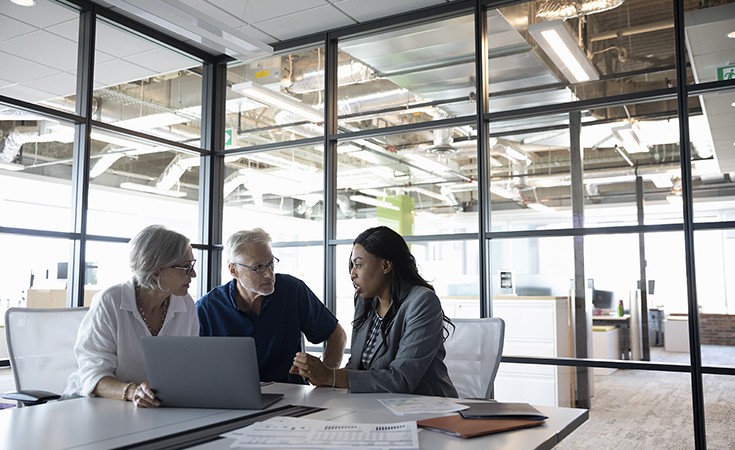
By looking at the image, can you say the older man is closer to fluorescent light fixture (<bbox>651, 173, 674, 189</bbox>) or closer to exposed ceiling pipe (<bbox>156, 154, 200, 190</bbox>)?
fluorescent light fixture (<bbox>651, 173, 674, 189</bbox>)

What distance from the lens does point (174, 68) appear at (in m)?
4.57

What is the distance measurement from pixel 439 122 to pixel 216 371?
104 inches

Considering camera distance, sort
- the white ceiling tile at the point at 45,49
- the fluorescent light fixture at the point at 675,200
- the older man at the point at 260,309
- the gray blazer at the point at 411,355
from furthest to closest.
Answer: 1. the white ceiling tile at the point at 45,49
2. the fluorescent light fixture at the point at 675,200
3. the older man at the point at 260,309
4. the gray blazer at the point at 411,355

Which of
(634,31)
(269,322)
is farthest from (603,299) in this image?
(269,322)

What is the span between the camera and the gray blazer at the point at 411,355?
6.28ft

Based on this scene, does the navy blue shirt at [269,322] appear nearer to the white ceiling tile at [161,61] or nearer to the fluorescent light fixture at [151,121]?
the fluorescent light fixture at [151,121]

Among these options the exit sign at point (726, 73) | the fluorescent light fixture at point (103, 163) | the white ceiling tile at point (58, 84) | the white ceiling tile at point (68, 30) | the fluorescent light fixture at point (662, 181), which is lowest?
the fluorescent light fixture at point (662, 181)

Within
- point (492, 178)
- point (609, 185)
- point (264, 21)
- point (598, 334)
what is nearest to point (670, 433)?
point (598, 334)

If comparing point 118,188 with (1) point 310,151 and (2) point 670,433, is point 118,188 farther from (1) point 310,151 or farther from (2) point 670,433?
(2) point 670,433

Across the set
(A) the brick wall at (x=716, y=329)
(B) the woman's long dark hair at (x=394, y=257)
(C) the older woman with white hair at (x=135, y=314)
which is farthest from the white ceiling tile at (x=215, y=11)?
(A) the brick wall at (x=716, y=329)

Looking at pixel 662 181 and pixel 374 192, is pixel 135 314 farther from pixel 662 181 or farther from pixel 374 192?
pixel 662 181

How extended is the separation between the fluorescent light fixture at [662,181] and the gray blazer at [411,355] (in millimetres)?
1828

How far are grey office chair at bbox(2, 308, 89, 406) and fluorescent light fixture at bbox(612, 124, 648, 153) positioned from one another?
2.98 metres

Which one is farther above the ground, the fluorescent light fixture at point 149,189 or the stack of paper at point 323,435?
the fluorescent light fixture at point 149,189
